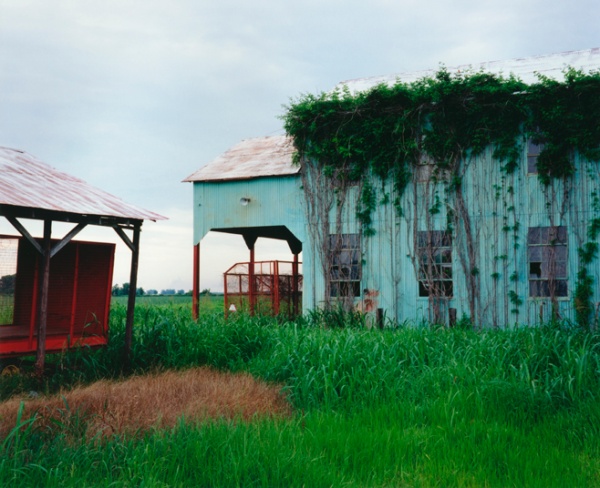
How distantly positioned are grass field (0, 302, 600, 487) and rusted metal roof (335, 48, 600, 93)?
26.5 ft

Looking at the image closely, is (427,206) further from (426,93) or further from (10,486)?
(10,486)

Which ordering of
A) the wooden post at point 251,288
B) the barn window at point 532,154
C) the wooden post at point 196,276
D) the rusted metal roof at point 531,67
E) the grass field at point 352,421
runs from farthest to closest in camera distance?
the wooden post at point 196,276 < the wooden post at point 251,288 < the rusted metal roof at point 531,67 < the barn window at point 532,154 < the grass field at point 352,421

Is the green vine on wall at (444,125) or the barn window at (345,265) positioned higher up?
the green vine on wall at (444,125)

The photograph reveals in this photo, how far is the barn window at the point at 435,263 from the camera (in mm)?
15547

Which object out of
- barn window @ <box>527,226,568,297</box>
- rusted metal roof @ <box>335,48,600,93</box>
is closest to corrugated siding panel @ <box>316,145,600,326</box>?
barn window @ <box>527,226,568,297</box>

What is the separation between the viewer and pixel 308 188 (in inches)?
671

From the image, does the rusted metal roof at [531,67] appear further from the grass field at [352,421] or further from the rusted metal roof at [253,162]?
the grass field at [352,421]

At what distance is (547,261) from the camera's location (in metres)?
14.7

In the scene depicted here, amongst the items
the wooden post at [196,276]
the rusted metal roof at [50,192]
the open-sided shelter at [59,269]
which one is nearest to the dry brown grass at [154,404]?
the open-sided shelter at [59,269]

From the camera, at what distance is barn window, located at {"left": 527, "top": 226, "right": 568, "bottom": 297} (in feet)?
47.8

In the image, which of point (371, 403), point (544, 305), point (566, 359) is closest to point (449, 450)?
point (371, 403)

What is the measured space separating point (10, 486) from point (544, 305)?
41.5 ft

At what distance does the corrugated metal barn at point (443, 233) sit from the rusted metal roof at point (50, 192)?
19.7 feet

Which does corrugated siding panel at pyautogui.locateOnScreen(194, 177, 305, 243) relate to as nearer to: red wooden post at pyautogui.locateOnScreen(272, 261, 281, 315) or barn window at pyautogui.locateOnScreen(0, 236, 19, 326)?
red wooden post at pyautogui.locateOnScreen(272, 261, 281, 315)
